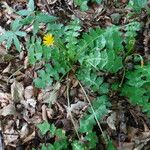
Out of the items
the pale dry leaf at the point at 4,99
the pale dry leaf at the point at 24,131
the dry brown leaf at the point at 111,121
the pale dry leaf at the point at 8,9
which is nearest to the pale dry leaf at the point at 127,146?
the dry brown leaf at the point at 111,121

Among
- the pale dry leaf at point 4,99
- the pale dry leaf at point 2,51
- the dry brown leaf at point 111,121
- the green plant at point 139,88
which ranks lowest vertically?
the dry brown leaf at point 111,121

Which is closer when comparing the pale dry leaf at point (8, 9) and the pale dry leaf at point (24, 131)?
the pale dry leaf at point (24, 131)

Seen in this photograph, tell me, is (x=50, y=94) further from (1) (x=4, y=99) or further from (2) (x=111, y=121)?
(2) (x=111, y=121)

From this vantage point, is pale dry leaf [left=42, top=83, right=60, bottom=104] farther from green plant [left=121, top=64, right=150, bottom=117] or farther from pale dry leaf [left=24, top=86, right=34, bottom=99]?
green plant [left=121, top=64, right=150, bottom=117]

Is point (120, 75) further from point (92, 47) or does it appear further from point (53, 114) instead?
point (53, 114)

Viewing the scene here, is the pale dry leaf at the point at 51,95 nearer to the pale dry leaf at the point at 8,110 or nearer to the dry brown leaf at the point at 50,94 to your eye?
the dry brown leaf at the point at 50,94

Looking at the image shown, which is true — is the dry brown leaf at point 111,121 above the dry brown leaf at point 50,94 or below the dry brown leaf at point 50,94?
below

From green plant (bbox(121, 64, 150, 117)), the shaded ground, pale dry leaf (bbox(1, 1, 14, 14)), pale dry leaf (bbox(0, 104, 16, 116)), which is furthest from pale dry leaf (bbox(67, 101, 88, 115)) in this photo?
pale dry leaf (bbox(1, 1, 14, 14))

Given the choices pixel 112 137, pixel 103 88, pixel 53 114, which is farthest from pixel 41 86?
pixel 112 137
